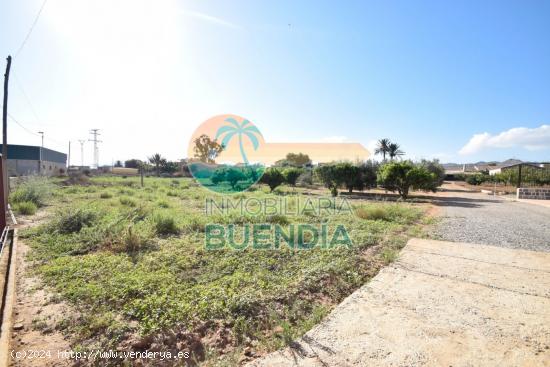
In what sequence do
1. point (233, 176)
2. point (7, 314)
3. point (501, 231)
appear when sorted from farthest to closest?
point (233, 176) → point (501, 231) → point (7, 314)

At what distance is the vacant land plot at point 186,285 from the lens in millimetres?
2881

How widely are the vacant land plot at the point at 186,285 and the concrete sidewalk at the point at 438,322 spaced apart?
32 centimetres

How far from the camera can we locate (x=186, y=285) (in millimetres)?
4027

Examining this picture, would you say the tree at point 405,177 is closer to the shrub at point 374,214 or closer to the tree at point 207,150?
the shrub at point 374,214

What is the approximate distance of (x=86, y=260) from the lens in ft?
16.5

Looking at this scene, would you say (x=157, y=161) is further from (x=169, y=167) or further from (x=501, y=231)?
(x=501, y=231)

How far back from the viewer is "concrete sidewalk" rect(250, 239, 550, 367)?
248cm

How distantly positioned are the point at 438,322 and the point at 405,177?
16174 mm

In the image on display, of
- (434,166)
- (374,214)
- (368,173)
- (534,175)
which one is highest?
(434,166)

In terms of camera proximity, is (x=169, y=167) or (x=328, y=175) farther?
(x=169, y=167)

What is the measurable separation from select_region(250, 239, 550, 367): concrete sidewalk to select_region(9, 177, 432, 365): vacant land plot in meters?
0.32

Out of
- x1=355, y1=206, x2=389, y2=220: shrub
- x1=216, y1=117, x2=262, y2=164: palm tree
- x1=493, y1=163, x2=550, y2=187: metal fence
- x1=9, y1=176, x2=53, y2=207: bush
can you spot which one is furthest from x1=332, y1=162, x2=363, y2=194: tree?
x1=9, y1=176, x2=53, y2=207: bush

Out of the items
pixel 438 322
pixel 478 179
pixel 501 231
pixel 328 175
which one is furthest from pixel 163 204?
pixel 478 179

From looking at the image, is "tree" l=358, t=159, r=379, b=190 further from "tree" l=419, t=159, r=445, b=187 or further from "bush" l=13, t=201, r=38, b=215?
"bush" l=13, t=201, r=38, b=215
